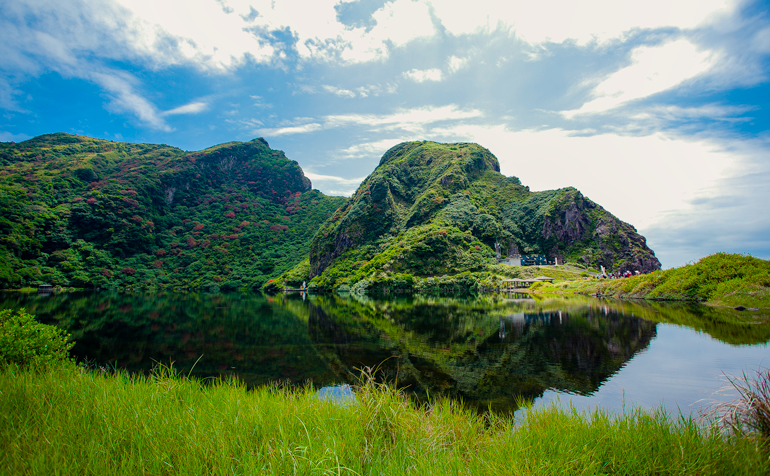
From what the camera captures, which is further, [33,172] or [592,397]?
[33,172]

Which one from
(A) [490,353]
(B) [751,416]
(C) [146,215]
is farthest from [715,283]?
(C) [146,215]

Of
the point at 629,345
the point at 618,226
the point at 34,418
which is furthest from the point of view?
the point at 618,226

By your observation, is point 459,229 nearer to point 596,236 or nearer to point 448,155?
point 596,236

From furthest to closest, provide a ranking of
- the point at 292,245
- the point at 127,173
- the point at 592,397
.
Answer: the point at 292,245
the point at 127,173
the point at 592,397

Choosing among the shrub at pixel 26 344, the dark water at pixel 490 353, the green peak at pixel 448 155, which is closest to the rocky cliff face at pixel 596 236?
the green peak at pixel 448 155

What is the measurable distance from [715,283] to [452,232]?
6277cm

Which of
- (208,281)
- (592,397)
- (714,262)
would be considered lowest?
(208,281)

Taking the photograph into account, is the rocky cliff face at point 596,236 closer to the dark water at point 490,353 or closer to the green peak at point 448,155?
the green peak at point 448,155

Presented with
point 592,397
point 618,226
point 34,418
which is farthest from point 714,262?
point 618,226

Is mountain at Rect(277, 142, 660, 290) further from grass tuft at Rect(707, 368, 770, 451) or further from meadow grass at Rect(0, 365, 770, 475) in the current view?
grass tuft at Rect(707, 368, 770, 451)

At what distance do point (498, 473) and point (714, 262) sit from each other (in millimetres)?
32061

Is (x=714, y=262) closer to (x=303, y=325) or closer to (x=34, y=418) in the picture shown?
(x=303, y=325)

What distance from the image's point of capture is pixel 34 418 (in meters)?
4.16

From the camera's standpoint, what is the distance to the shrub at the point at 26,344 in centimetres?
673
